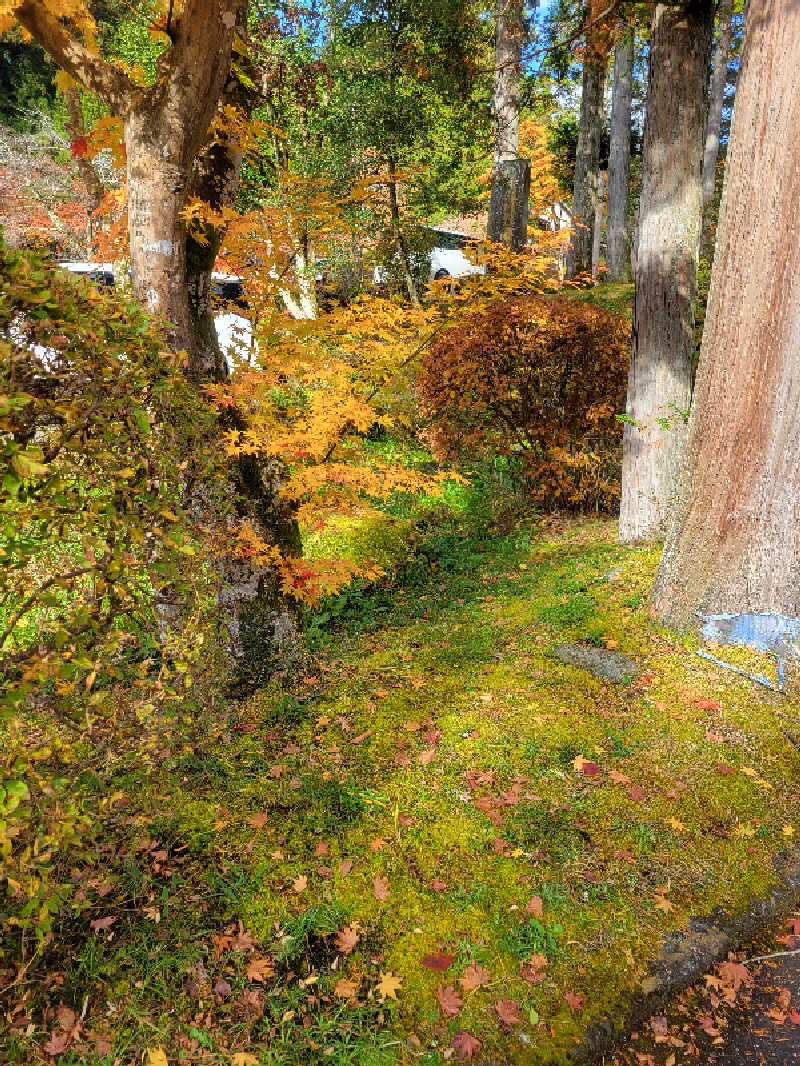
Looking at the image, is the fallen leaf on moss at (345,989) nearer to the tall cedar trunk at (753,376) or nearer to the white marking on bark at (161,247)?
the tall cedar trunk at (753,376)

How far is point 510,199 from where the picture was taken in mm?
10141

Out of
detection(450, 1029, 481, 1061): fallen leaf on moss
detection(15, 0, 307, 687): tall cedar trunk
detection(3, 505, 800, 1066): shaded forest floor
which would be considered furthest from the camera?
detection(15, 0, 307, 687): tall cedar trunk

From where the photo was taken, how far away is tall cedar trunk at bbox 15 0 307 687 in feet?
11.2

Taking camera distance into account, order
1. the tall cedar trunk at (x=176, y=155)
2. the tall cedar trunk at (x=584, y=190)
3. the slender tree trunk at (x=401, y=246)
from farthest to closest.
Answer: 1. the tall cedar trunk at (x=584, y=190)
2. the slender tree trunk at (x=401, y=246)
3. the tall cedar trunk at (x=176, y=155)

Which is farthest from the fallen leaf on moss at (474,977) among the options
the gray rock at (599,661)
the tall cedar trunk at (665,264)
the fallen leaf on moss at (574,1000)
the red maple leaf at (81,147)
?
the red maple leaf at (81,147)

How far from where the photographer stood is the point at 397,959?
2.49 m

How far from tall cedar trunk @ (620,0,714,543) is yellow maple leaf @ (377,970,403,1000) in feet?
14.9

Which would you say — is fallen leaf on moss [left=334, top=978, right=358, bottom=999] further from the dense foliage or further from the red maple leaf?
the red maple leaf

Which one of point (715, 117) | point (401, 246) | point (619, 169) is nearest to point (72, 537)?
point (401, 246)

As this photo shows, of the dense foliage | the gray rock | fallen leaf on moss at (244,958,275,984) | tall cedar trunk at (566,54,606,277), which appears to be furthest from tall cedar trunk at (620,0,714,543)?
tall cedar trunk at (566,54,606,277)

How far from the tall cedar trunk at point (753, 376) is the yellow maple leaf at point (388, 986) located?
3046 millimetres

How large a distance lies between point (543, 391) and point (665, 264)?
2257 mm

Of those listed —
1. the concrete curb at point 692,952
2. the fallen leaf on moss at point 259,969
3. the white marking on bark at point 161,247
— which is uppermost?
the white marking on bark at point 161,247

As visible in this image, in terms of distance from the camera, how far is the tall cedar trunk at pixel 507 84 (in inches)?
390
